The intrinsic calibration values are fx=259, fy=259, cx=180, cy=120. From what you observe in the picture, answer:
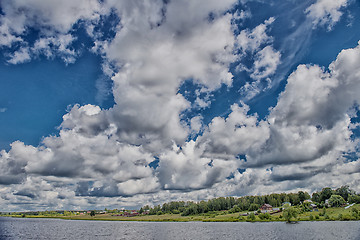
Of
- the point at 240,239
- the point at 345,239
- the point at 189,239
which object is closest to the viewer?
the point at 345,239

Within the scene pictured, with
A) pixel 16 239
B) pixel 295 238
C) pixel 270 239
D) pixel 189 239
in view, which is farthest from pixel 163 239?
pixel 16 239

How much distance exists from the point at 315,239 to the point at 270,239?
17.5 meters

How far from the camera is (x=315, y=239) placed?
4033 inches

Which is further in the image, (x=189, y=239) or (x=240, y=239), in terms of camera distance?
(x=189, y=239)

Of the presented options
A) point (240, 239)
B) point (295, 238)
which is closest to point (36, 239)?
point (240, 239)

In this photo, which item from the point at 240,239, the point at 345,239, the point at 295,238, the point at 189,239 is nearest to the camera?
the point at 345,239

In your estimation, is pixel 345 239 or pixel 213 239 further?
pixel 213 239

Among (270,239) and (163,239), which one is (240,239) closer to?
(270,239)

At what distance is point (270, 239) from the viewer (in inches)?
4358

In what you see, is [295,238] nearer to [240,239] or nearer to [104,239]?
[240,239]

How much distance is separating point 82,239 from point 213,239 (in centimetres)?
6615

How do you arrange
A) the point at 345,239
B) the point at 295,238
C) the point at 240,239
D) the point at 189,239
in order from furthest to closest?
the point at 189,239, the point at 240,239, the point at 295,238, the point at 345,239

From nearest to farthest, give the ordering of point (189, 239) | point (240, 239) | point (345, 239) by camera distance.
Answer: point (345, 239) < point (240, 239) < point (189, 239)

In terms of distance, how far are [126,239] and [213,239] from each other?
44.3 m
